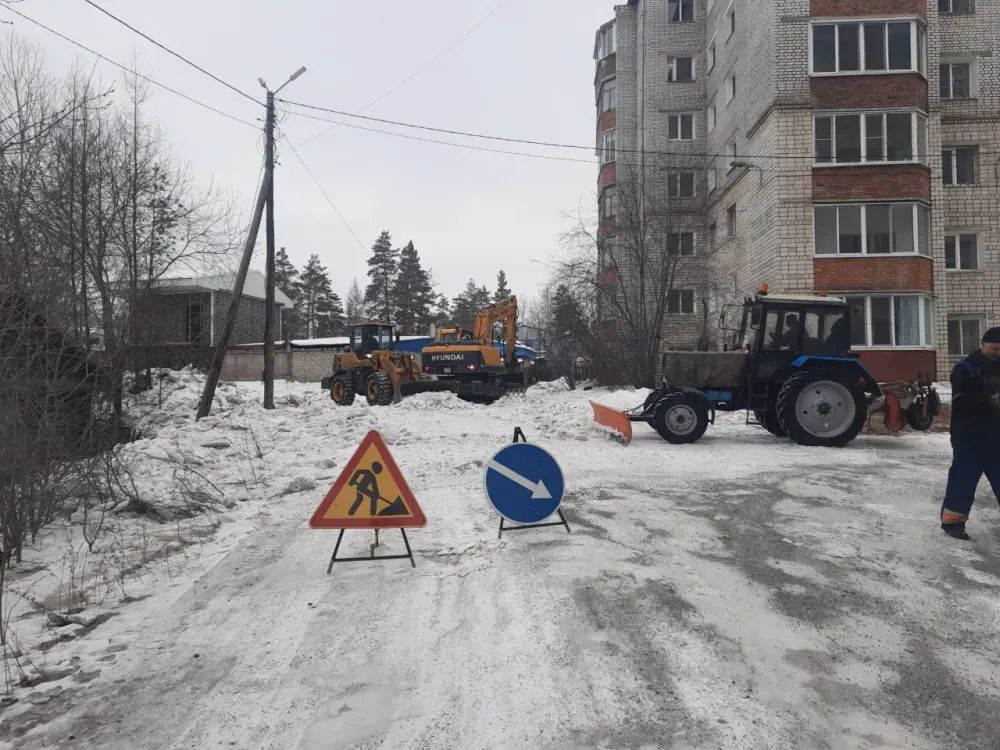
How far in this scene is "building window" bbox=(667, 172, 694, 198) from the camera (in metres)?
28.1

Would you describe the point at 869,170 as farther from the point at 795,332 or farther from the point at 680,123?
the point at 795,332

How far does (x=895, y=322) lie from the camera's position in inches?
799

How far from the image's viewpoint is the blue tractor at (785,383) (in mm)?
10891

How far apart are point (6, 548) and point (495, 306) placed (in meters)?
19.6

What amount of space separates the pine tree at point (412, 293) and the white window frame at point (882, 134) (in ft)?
172

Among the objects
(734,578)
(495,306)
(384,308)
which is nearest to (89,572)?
(734,578)

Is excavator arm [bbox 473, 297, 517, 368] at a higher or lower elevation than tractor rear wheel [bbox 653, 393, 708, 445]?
higher

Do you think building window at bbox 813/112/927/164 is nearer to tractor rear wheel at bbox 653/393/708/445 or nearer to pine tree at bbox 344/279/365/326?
tractor rear wheel at bbox 653/393/708/445

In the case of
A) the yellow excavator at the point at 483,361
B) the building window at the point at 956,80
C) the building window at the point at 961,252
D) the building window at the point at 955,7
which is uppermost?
the building window at the point at 955,7

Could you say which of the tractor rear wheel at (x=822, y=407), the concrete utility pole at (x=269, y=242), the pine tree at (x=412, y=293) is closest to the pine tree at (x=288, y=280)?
the pine tree at (x=412, y=293)

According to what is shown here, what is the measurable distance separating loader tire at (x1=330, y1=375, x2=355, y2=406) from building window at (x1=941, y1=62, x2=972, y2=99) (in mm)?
23950

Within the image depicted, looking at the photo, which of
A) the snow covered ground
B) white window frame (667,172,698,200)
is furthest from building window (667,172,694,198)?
the snow covered ground

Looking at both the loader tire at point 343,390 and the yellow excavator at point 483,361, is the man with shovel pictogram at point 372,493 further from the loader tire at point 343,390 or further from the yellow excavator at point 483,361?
the loader tire at point 343,390

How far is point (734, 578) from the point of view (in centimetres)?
467
